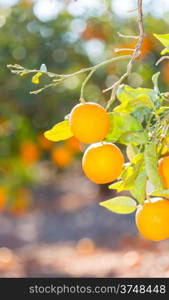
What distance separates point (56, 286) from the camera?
Answer: 2.21 metres

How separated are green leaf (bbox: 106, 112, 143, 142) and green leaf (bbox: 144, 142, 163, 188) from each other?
0.23 feet

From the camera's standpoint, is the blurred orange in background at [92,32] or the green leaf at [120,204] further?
the blurred orange in background at [92,32]

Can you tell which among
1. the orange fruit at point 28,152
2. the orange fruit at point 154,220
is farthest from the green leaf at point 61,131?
the orange fruit at point 28,152

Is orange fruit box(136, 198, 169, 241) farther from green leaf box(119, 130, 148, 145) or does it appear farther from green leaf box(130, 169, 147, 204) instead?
green leaf box(119, 130, 148, 145)

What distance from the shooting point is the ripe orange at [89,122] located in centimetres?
98

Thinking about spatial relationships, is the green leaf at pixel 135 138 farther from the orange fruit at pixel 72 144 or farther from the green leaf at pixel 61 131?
the orange fruit at pixel 72 144

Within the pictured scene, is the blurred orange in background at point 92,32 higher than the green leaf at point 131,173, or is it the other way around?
the blurred orange in background at point 92,32

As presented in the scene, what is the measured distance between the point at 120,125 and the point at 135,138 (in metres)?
0.04

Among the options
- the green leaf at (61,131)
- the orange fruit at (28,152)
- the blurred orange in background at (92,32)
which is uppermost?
the blurred orange in background at (92,32)

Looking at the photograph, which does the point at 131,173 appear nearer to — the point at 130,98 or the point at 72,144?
the point at 130,98

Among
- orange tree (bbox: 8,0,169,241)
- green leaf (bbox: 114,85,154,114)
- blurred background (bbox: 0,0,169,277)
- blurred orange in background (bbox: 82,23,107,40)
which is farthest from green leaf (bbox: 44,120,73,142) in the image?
blurred orange in background (bbox: 82,23,107,40)

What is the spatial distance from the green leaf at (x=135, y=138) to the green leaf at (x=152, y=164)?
4 cm

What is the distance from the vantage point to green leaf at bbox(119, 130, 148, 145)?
1090mm

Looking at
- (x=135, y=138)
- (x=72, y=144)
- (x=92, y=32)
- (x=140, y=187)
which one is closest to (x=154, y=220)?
(x=140, y=187)
